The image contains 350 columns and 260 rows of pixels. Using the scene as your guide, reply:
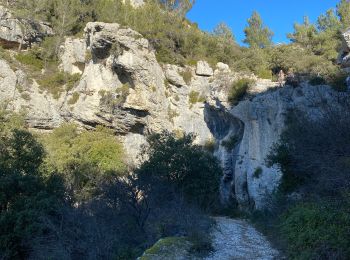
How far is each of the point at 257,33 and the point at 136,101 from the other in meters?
29.2

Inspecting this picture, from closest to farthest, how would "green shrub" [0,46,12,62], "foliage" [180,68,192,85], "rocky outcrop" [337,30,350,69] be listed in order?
"rocky outcrop" [337,30,350,69] → "green shrub" [0,46,12,62] → "foliage" [180,68,192,85]

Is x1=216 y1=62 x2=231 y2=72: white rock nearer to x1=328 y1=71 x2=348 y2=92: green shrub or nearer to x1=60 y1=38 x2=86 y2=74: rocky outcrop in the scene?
x1=60 y1=38 x2=86 y2=74: rocky outcrop

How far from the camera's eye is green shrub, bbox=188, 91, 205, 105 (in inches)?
1508

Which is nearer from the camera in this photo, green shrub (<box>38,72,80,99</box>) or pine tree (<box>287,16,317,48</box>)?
green shrub (<box>38,72,80,99</box>)

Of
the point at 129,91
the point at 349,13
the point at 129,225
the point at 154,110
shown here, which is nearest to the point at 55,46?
the point at 129,91

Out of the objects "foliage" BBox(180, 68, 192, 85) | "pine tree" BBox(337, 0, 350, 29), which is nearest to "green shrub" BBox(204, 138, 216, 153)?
"foliage" BBox(180, 68, 192, 85)

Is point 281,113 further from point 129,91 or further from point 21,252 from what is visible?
point 21,252

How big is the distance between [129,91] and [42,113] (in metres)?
8.54

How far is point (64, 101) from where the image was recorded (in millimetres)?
36656

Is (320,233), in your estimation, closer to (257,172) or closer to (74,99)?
(257,172)

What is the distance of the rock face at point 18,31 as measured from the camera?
39.4 meters

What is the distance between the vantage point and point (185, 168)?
25.7 meters

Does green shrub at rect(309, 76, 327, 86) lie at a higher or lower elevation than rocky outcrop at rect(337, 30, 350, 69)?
higher

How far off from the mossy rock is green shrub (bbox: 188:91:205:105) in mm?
26542
